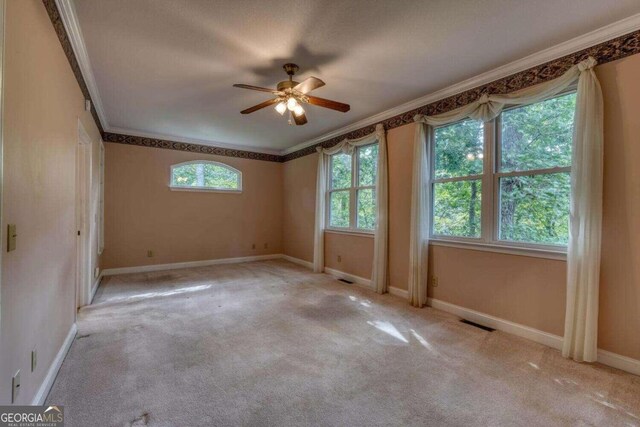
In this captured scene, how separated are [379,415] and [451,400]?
506mm

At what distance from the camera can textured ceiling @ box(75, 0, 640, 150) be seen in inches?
80.1

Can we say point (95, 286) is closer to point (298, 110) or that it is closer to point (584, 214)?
point (298, 110)

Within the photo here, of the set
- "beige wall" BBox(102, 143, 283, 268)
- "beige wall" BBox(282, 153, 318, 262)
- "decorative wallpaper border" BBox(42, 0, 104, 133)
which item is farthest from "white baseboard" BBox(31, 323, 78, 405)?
"beige wall" BBox(282, 153, 318, 262)

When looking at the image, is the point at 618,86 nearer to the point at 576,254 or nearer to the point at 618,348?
the point at 576,254

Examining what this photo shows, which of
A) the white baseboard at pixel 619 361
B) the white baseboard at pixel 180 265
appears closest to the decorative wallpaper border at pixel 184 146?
the white baseboard at pixel 180 265

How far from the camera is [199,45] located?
2484 millimetres

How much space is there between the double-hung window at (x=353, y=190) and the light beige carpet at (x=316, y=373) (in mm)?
1658

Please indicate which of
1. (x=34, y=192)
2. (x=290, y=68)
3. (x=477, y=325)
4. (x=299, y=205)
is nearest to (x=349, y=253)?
(x=299, y=205)

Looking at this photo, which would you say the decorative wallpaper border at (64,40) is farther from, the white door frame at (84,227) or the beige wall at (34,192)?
the white door frame at (84,227)

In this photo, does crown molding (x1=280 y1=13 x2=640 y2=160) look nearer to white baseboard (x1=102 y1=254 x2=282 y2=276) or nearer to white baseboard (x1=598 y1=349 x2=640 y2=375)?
white baseboard (x1=598 y1=349 x2=640 y2=375)

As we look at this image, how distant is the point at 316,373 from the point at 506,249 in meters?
2.19

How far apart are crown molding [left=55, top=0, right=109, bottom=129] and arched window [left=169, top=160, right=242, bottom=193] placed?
211 cm

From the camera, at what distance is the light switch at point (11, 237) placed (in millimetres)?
1336

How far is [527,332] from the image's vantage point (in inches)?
108
